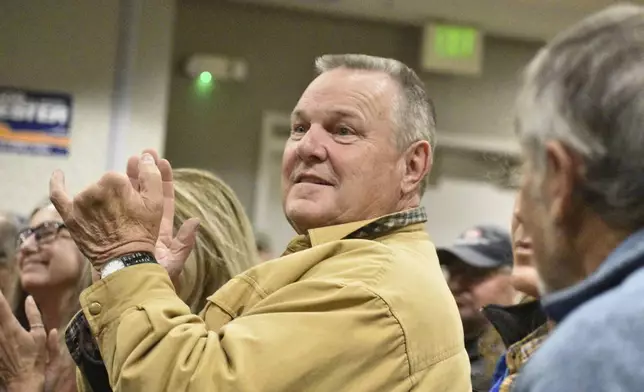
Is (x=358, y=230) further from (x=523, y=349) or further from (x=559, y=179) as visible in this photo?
(x=559, y=179)

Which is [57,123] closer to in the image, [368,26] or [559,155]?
[368,26]

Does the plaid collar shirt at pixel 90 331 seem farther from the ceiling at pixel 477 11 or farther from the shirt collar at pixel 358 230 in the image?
the ceiling at pixel 477 11

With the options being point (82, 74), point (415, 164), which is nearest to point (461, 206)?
point (82, 74)

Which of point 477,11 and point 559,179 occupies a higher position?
point 477,11

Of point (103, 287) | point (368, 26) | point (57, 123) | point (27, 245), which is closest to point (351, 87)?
point (103, 287)

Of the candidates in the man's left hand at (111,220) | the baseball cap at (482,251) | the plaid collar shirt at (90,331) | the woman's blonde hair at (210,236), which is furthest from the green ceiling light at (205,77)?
the man's left hand at (111,220)

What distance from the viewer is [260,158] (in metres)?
4.93

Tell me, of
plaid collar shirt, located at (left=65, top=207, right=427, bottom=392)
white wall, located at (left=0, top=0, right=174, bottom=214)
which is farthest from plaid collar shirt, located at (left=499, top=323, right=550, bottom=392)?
white wall, located at (left=0, top=0, right=174, bottom=214)

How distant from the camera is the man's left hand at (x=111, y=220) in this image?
122 centimetres

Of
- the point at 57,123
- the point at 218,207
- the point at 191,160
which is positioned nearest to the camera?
the point at 218,207

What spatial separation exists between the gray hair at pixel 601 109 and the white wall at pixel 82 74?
369cm

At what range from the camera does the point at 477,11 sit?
4.76 metres

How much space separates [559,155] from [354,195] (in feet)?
1.94

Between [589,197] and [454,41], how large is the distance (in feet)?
13.8
